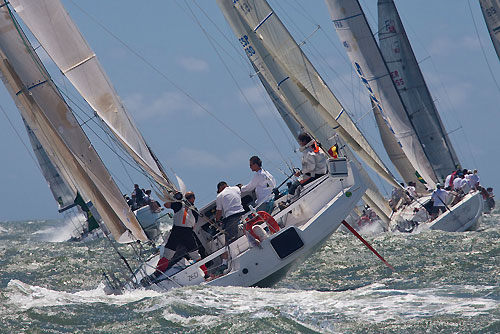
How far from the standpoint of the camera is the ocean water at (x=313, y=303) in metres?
9.26

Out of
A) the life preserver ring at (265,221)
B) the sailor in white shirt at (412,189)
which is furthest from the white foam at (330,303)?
the sailor in white shirt at (412,189)

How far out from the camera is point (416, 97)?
2817 cm

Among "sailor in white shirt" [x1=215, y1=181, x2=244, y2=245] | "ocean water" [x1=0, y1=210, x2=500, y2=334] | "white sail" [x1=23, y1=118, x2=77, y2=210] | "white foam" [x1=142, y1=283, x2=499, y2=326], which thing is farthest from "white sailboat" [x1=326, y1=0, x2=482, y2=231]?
"white sail" [x1=23, y1=118, x2=77, y2=210]

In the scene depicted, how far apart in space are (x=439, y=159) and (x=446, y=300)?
736 inches

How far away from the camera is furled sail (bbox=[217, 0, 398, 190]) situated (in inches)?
829

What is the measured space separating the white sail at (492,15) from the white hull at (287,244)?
18.0 metres

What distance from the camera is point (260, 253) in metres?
11.9

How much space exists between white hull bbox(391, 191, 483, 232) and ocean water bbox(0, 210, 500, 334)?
5.35 metres

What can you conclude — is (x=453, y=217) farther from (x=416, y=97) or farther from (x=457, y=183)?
(x=416, y=97)

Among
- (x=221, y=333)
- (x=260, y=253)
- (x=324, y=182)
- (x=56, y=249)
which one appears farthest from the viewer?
(x=56, y=249)

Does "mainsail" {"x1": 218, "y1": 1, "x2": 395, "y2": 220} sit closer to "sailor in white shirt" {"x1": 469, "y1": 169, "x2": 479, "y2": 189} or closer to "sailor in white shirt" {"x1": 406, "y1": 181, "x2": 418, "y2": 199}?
"sailor in white shirt" {"x1": 406, "y1": 181, "x2": 418, "y2": 199}

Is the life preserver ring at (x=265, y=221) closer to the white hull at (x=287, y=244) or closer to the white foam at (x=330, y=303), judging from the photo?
the white hull at (x=287, y=244)

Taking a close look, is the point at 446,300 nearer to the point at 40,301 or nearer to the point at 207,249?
the point at 207,249

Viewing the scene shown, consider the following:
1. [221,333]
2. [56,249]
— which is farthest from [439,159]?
[221,333]
